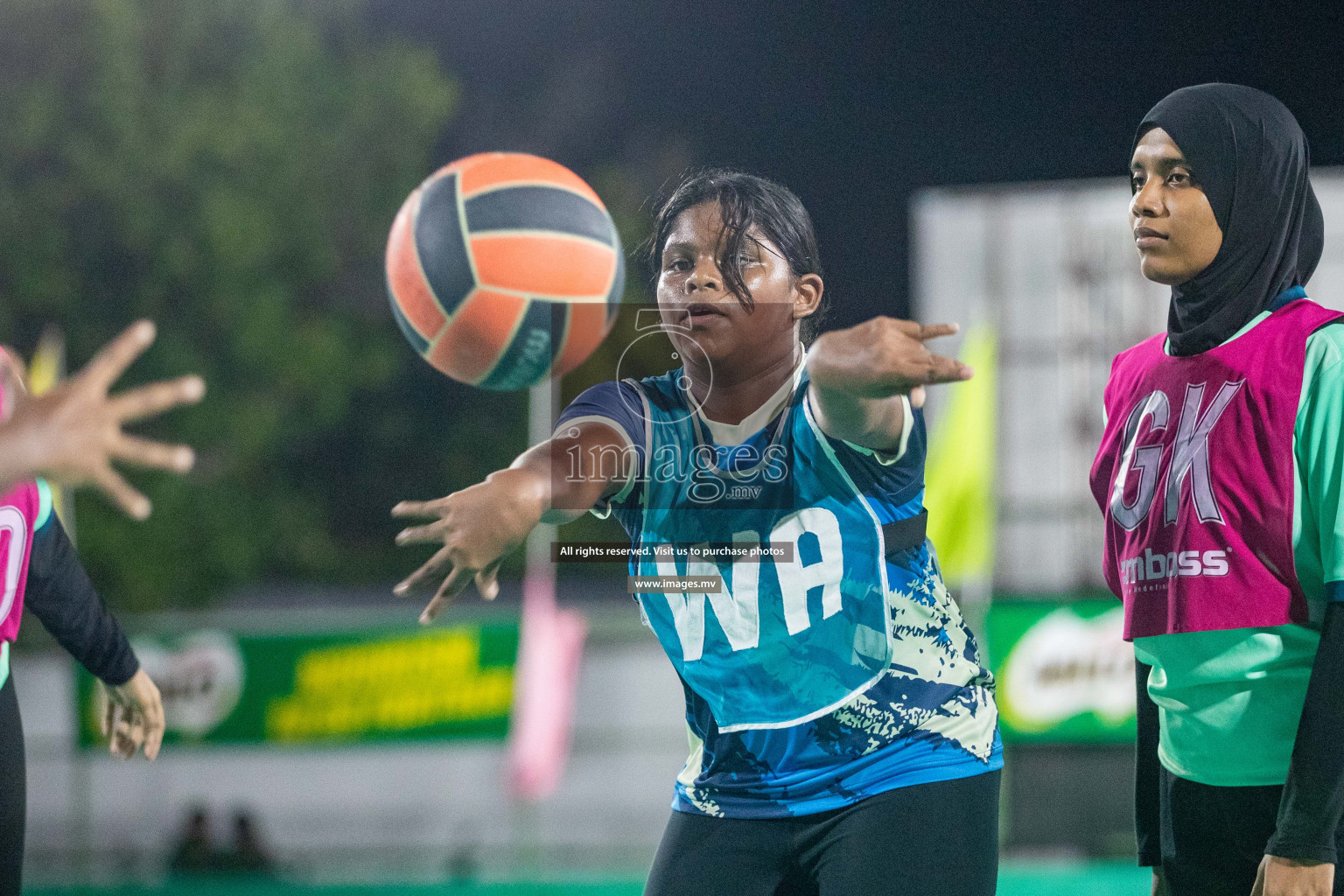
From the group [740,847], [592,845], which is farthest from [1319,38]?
[740,847]

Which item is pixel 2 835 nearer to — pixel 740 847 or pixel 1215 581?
pixel 740 847

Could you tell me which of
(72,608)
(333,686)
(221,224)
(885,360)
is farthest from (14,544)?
(221,224)

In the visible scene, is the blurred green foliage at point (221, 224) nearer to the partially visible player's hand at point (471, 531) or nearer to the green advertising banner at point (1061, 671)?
the green advertising banner at point (1061, 671)

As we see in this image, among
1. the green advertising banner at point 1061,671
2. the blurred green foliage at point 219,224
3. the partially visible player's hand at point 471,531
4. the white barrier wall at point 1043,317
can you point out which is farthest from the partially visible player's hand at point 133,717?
the blurred green foliage at point 219,224

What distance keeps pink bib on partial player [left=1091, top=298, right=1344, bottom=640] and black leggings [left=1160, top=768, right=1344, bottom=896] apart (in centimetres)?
29

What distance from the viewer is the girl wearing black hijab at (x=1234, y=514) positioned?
227 centimetres

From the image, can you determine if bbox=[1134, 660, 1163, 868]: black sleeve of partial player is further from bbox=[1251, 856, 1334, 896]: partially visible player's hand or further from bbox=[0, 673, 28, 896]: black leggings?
bbox=[0, 673, 28, 896]: black leggings

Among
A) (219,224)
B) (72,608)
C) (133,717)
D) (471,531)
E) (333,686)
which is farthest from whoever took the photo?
(219,224)

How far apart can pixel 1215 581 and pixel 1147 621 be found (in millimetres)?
171

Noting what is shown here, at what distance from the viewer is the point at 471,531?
2.00m

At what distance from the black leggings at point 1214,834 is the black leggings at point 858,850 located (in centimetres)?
34

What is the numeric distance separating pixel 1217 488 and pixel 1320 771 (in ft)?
1.64

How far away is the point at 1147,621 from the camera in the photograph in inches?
99.7

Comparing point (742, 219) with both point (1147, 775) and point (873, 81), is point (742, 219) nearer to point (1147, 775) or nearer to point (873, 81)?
point (1147, 775)
